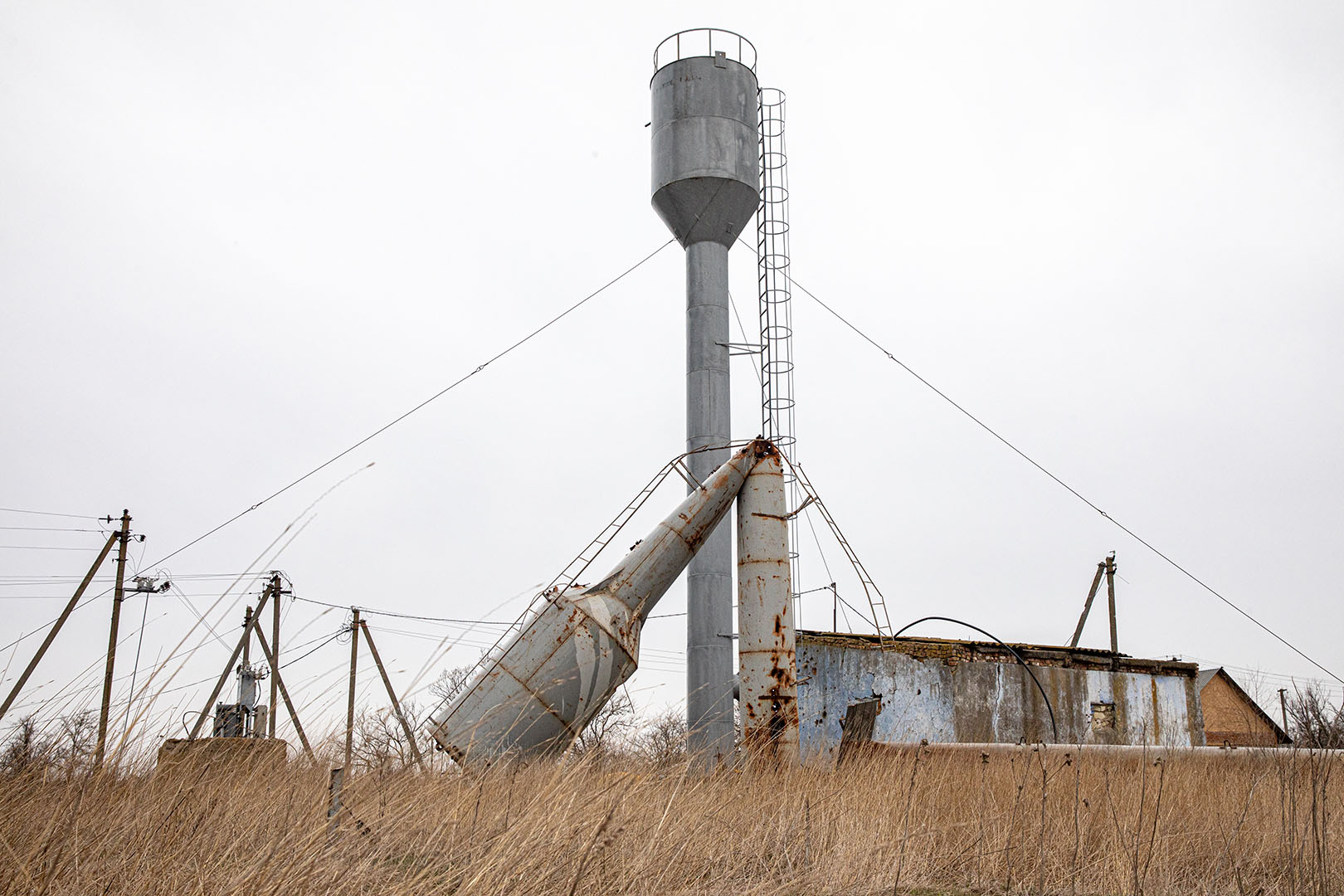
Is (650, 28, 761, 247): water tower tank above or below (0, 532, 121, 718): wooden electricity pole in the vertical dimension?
above

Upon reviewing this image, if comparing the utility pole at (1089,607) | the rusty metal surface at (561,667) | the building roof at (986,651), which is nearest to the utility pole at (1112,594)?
the utility pole at (1089,607)

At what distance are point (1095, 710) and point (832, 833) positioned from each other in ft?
41.9

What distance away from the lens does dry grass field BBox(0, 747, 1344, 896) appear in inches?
153

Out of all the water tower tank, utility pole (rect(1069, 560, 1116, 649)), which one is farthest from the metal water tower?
utility pole (rect(1069, 560, 1116, 649))

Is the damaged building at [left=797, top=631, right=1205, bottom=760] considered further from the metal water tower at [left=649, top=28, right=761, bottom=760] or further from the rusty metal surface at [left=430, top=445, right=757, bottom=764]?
the rusty metal surface at [left=430, top=445, right=757, bottom=764]

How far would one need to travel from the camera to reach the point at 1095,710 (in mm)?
17594

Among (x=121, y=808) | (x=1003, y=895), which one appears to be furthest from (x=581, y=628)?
(x=121, y=808)

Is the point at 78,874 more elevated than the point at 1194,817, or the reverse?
the point at 78,874

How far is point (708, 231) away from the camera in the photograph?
1722 cm

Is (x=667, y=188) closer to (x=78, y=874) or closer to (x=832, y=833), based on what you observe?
(x=832, y=833)

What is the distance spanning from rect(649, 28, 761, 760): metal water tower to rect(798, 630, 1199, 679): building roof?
178cm

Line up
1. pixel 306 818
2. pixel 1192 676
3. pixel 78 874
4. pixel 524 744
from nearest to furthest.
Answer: pixel 78 874
pixel 306 818
pixel 524 744
pixel 1192 676

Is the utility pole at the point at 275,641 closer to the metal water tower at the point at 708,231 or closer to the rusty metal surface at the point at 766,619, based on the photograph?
the rusty metal surface at the point at 766,619

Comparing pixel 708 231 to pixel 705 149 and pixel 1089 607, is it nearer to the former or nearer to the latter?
pixel 705 149
